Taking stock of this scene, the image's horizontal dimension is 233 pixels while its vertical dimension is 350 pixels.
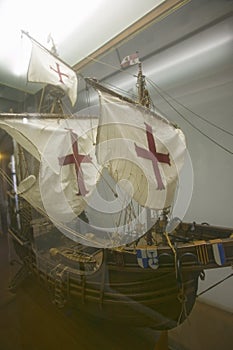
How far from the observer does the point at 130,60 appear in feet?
2.70

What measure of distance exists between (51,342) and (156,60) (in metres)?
0.98

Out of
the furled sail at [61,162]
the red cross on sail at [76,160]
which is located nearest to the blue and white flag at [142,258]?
the furled sail at [61,162]

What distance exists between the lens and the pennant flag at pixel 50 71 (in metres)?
1.07

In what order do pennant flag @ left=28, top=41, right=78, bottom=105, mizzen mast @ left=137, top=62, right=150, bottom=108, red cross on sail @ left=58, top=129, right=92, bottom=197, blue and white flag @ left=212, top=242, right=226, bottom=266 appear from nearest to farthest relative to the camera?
blue and white flag @ left=212, top=242, right=226, bottom=266
mizzen mast @ left=137, top=62, right=150, bottom=108
pennant flag @ left=28, top=41, right=78, bottom=105
red cross on sail @ left=58, top=129, right=92, bottom=197

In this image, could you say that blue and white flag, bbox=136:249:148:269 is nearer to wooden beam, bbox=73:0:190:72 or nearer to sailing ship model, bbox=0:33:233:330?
sailing ship model, bbox=0:33:233:330

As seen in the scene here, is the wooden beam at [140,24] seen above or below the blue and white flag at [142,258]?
above

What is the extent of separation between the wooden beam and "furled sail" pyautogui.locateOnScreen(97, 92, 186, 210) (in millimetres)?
170

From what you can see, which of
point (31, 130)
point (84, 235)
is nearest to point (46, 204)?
point (84, 235)

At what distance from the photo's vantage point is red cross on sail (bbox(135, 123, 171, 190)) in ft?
2.93

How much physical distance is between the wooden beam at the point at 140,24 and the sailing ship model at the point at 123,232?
0.28 ft

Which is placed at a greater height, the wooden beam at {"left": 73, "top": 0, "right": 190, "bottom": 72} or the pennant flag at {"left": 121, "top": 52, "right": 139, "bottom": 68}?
the wooden beam at {"left": 73, "top": 0, "right": 190, "bottom": 72}

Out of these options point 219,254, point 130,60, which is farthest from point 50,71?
point 219,254

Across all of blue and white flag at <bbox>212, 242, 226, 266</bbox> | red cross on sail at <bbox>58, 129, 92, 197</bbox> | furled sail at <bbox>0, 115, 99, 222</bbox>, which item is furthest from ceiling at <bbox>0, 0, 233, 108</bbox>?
blue and white flag at <bbox>212, 242, 226, 266</bbox>

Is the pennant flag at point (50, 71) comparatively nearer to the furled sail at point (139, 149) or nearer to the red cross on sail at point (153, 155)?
the furled sail at point (139, 149)
